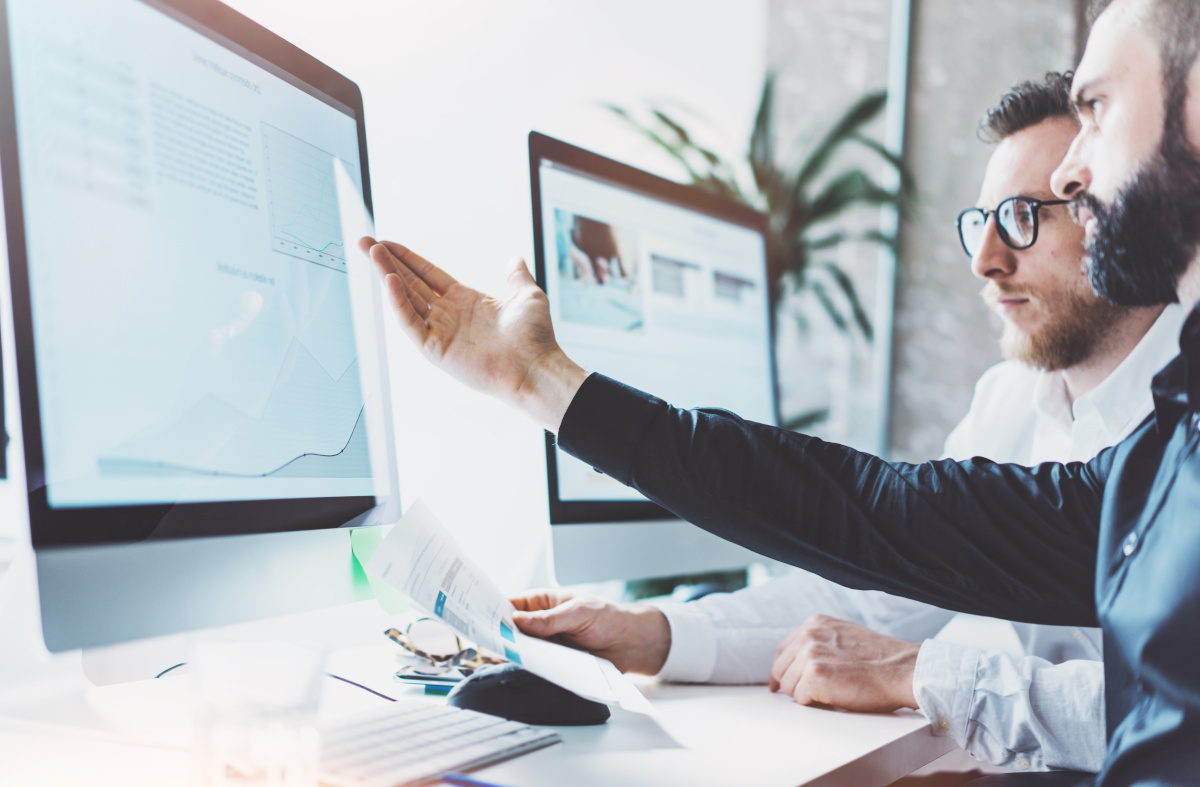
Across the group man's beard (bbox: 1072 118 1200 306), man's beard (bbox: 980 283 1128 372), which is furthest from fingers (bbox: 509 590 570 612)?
man's beard (bbox: 980 283 1128 372)

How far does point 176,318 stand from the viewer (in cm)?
63

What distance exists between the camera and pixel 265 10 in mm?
1212

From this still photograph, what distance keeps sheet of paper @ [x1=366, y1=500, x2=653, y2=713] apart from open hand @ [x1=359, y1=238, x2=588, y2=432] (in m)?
A: 0.17

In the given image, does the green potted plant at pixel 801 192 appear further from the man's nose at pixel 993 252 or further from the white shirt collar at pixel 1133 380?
the white shirt collar at pixel 1133 380

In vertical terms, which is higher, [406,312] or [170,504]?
[406,312]

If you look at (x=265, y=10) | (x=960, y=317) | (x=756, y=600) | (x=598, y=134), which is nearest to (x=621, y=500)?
(x=756, y=600)

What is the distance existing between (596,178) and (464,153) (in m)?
0.44

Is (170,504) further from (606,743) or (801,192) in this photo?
(801,192)

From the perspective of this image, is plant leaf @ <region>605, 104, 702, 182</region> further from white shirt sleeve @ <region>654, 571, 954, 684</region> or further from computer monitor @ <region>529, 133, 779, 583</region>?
white shirt sleeve @ <region>654, 571, 954, 684</region>

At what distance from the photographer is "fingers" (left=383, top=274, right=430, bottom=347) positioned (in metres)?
0.86

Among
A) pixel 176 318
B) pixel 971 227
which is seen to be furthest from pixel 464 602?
pixel 971 227

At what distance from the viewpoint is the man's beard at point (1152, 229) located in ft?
2.61

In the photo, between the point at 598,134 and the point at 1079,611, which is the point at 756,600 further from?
the point at 598,134

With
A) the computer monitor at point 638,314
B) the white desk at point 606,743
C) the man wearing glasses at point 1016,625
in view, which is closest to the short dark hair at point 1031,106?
the man wearing glasses at point 1016,625
